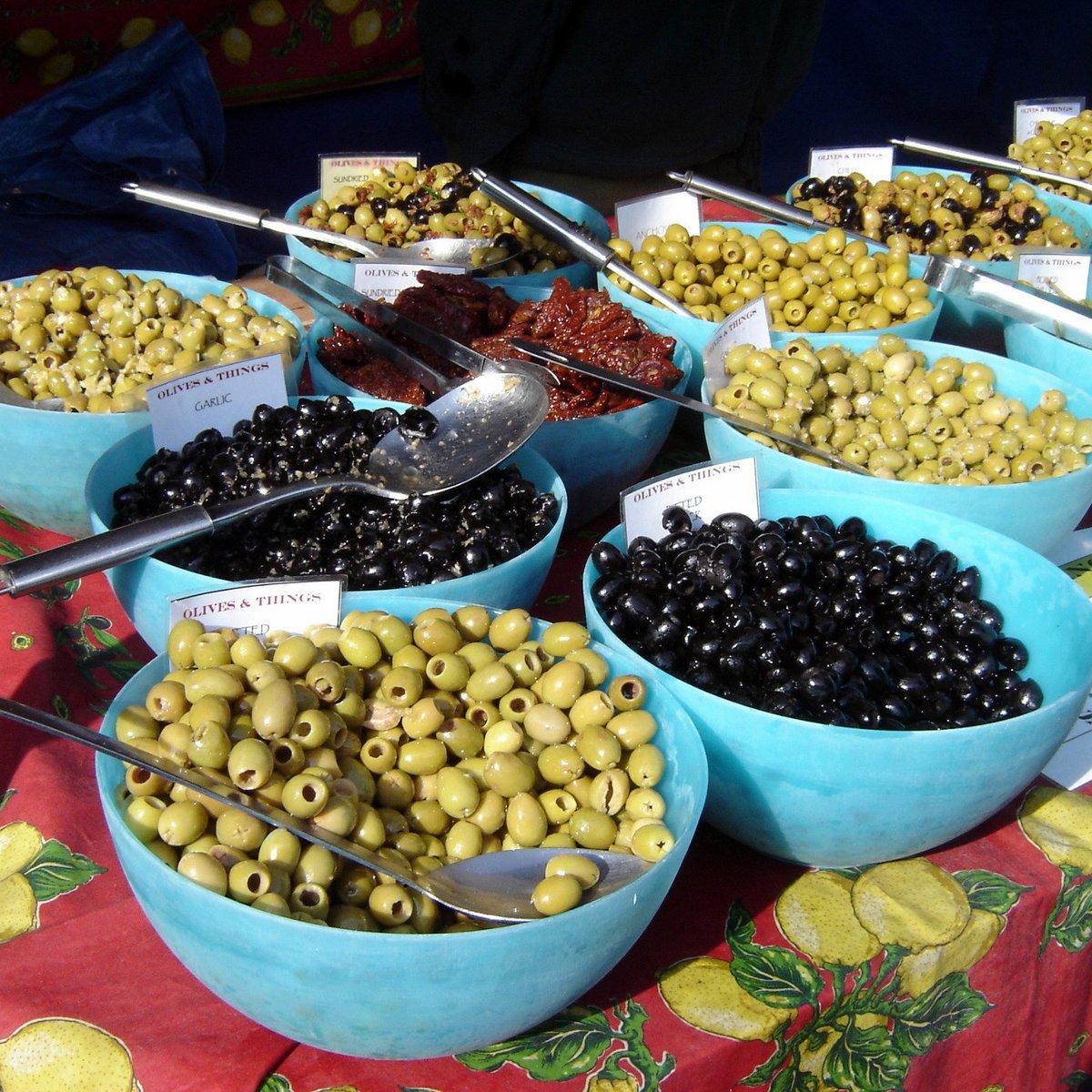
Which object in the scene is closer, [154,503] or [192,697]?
[192,697]

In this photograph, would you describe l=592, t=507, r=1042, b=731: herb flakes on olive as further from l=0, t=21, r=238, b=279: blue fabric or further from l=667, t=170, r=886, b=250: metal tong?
l=0, t=21, r=238, b=279: blue fabric

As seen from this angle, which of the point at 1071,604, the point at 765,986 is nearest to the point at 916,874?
the point at 765,986

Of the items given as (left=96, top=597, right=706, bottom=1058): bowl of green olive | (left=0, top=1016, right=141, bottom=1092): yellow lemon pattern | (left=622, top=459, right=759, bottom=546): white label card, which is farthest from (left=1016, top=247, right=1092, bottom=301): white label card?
(left=0, top=1016, right=141, bottom=1092): yellow lemon pattern

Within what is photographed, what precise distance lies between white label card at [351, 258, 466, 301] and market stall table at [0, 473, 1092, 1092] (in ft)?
3.12

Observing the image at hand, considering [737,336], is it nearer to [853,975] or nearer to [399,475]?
[399,475]

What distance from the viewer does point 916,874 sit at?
1.07m

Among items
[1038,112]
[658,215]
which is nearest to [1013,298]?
[658,215]

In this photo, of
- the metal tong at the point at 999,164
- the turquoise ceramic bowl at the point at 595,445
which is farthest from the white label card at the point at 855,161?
the turquoise ceramic bowl at the point at 595,445

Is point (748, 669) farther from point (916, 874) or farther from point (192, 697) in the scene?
point (192, 697)

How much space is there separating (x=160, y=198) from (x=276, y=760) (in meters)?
1.70

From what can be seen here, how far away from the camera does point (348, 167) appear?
246 centimetres

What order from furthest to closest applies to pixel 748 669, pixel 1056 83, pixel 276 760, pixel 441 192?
pixel 1056 83 → pixel 441 192 → pixel 748 669 → pixel 276 760

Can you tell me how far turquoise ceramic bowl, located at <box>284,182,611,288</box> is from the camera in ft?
6.55

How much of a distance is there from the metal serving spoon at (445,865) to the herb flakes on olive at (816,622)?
251 mm
